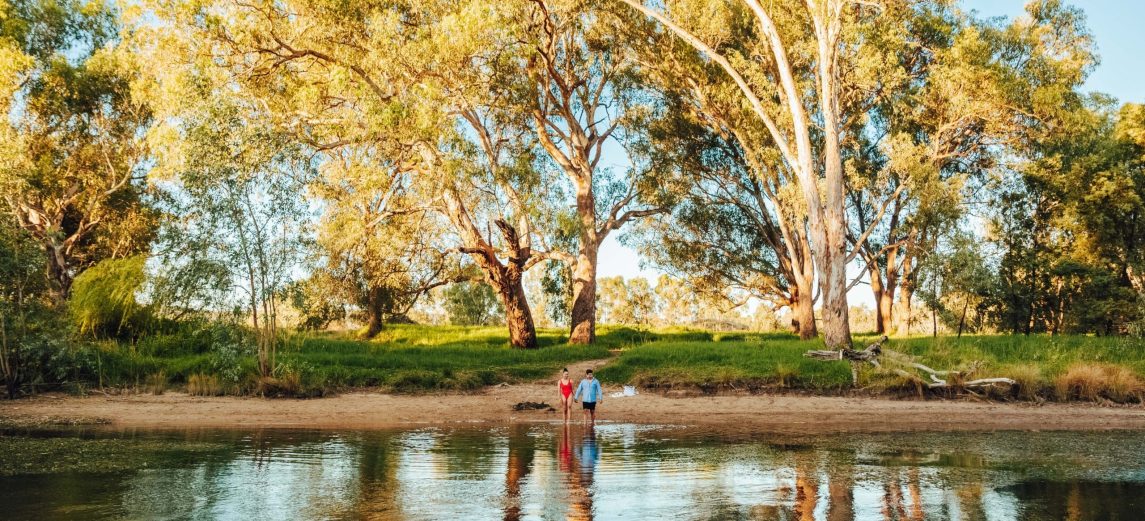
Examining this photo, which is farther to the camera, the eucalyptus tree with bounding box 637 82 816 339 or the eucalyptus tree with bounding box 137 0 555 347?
the eucalyptus tree with bounding box 637 82 816 339

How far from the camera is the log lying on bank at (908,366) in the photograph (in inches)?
849

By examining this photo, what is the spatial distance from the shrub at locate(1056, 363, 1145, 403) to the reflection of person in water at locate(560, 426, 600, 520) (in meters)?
14.5

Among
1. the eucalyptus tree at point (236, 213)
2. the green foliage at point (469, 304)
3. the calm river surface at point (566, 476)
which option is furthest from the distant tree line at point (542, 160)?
the green foliage at point (469, 304)

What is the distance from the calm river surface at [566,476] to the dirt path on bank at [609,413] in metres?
2.04

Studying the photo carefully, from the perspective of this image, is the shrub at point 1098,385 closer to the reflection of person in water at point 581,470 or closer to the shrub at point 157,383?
the reflection of person in water at point 581,470

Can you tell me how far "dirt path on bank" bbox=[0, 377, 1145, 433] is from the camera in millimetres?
18906

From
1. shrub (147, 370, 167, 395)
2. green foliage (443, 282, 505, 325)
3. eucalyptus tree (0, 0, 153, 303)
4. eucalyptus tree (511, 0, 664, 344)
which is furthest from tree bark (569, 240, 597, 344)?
green foliage (443, 282, 505, 325)

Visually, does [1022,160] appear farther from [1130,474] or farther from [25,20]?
[25,20]

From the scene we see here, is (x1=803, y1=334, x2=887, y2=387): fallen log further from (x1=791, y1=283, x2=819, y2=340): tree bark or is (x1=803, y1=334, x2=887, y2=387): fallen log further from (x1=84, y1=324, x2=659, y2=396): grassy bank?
(x1=791, y1=283, x2=819, y2=340): tree bark

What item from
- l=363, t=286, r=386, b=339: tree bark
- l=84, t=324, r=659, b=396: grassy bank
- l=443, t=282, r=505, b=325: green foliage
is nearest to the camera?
l=84, t=324, r=659, b=396: grassy bank

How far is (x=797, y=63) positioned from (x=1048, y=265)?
18650mm

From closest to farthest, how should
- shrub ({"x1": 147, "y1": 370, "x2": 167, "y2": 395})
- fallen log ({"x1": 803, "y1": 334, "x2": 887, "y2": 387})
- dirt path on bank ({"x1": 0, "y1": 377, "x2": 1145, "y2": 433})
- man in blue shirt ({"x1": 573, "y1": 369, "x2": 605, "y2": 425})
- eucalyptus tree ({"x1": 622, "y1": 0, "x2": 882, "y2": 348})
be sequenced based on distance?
man in blue shirt ({"x1": 573, "y1": 369, "x2": 605, "y2": 425}), dirt path on bank ({"x1": 0, "y1": 377, "x2": 1145, "y2": 433}), shrub ({"x1": 147, "y1": 370, "x2": 167, "y2": 395}), fallen log ({"x1": 803, "y1": 334, "x2": 887, "y2": 387}), eucalyptus tree ({"x1": 622, "y1": 0, "x2": 882, "y2": 348})

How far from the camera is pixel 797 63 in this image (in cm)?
3425

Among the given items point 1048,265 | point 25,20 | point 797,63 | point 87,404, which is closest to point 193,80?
point 87,404
